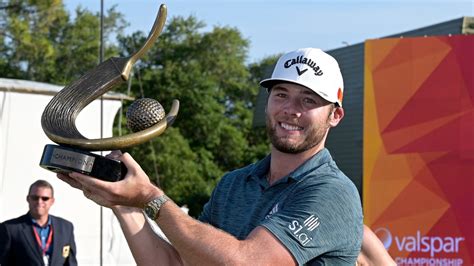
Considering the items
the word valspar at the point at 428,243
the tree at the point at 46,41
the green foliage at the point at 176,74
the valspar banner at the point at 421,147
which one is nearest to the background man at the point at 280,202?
the valspar banner at the point at 421,147

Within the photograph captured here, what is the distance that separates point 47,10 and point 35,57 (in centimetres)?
194

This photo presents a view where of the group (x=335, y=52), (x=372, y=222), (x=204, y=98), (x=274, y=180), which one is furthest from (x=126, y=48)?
(x=274, y=180)

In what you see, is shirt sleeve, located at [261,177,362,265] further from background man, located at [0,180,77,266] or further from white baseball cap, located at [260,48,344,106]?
background man, located at [0,180,77,266]

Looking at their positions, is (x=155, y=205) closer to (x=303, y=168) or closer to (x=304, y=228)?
(x=304, y=228)

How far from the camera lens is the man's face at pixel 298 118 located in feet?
10.0

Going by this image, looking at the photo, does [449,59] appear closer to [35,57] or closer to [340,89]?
[340,89]

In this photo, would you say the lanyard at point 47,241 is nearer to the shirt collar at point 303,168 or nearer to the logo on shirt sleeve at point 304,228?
the shirt collar at point 303,168

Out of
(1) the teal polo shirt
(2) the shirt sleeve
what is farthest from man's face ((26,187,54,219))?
(2) the shirt sleeve

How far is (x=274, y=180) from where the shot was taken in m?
3.18

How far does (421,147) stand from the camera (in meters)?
9.14

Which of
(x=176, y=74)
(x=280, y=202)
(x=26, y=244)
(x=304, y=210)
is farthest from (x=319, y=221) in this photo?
(x=176, y=74)

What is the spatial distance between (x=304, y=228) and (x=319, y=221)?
2.3 inches

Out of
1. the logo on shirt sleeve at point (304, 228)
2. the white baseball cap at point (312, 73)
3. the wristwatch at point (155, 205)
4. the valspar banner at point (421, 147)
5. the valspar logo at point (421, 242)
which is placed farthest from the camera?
the valspar logo at point (421, 242)

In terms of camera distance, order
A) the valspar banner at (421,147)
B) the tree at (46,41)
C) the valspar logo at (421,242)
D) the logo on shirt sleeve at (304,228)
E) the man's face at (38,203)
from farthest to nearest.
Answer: the tree at (46,41) < the valspar logo at (421,242) < the valspar banner at (421,147) < the man's face at (38,203) < the logo on shirt sleeve at (304,228)
